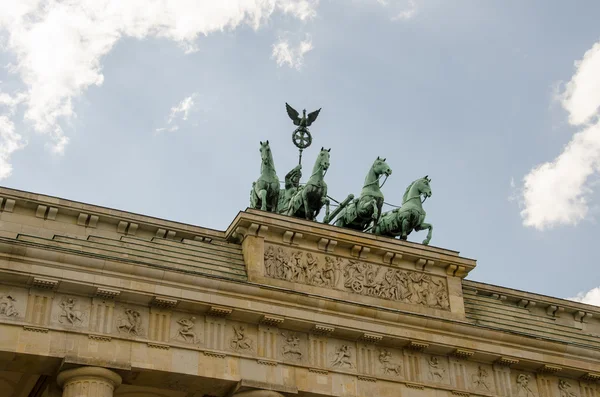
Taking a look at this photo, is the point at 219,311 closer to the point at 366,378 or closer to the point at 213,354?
the point at 213,354

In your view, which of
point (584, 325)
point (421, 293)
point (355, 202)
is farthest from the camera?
point (584, 325)

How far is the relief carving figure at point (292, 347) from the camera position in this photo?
90.3 ft

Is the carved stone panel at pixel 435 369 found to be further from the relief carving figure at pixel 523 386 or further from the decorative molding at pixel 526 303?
the decorative molding at pixel 526 303

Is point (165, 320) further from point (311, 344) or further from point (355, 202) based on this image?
point (355, 202)

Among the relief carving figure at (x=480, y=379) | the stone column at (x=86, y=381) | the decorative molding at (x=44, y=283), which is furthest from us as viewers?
the relief carving figure at (x=480, y=379)

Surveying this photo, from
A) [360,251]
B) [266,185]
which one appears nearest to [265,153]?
[266,185]

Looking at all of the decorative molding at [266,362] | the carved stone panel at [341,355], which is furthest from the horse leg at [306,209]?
the decorative molding at [266,362]

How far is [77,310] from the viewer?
25.4m

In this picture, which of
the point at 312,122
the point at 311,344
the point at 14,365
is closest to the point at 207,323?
the point at 311,344

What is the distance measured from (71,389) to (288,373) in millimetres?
5877

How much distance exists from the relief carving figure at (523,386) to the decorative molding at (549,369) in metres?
0.48

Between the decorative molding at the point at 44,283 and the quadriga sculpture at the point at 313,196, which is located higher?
the quadriga sculpture at the point at 313,196

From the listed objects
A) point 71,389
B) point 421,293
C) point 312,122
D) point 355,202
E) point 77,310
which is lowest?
point 71,389

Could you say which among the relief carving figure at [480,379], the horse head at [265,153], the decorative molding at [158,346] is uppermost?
the horse head at [265,153]
